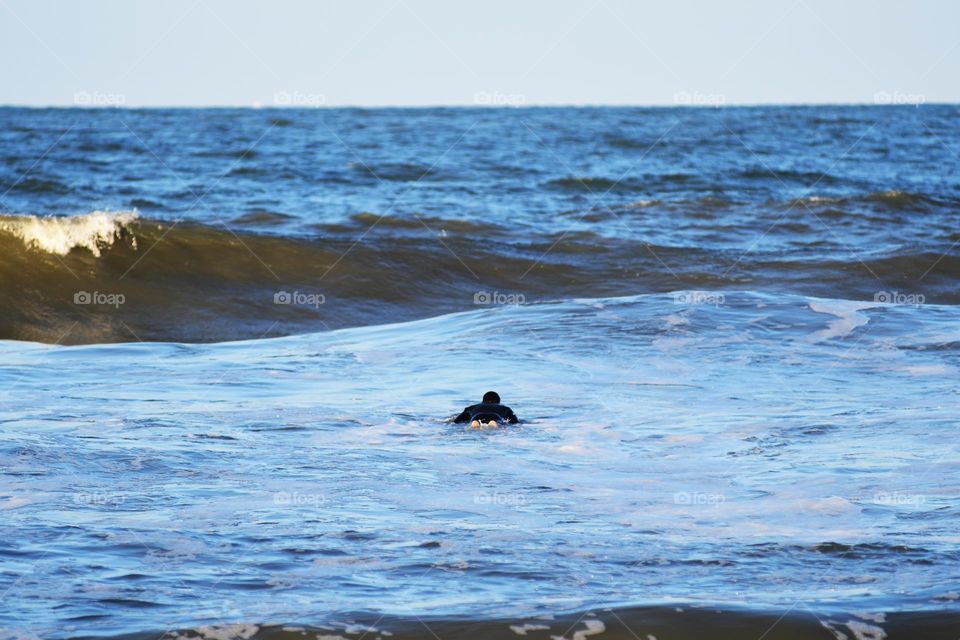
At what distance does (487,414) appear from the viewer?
23.5 feet

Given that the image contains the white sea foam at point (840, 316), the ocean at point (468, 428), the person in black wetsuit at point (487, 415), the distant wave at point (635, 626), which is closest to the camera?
the distant wave at point (635, 626)

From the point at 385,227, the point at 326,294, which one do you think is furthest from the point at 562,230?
the point at 326,294

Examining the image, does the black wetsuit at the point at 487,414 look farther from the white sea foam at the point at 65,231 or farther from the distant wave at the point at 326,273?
the white sea foam at the point at 65,231

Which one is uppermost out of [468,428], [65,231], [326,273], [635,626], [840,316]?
[65,231]

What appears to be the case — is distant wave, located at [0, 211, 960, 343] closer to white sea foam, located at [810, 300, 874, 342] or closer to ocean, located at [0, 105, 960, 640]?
ocean, located at [0, 105, 960, 640]

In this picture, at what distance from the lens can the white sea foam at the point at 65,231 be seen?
14359mm

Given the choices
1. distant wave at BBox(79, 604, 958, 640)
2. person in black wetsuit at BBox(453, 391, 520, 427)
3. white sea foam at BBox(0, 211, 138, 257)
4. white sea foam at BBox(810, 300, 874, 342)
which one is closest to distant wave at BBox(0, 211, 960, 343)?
white sea foam at BBox(0, 211, 138, 257)

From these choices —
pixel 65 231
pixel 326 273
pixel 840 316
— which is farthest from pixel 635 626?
pixel 65 231

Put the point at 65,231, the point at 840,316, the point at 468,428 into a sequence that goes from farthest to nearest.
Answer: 1. the point at 65,231
2. the point at 840,316
3. the point at 468,428

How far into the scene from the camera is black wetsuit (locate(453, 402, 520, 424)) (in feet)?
23.5

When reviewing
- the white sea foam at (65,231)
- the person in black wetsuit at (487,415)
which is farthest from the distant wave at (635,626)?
the white sea foam at (65,231)

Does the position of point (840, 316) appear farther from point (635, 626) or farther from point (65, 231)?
point (65, 231)

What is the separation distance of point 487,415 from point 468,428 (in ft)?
0.45

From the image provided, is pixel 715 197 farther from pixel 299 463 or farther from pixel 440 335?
pixel 299 463
